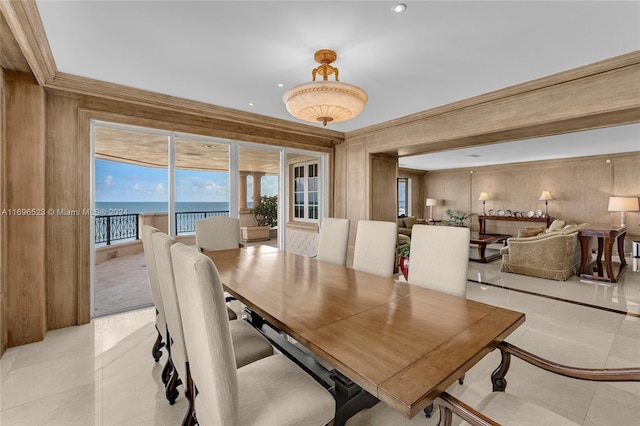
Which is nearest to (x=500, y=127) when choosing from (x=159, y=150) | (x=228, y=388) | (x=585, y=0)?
(x=585, y=0)

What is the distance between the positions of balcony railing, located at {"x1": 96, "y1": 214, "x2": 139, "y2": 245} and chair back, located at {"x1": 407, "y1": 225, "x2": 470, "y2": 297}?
3.75 m

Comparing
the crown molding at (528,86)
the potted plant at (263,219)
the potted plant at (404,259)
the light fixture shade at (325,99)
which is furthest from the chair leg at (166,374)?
the crown molding at (528,86)

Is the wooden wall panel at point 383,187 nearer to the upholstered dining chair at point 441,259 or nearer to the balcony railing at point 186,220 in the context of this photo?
the balcony railing at point 186,220

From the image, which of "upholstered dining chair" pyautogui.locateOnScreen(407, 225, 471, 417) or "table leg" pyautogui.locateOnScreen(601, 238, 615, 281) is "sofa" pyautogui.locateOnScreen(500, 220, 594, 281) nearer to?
"table leg" pyautogui.locateOnScreen(601, 238, 615, 281)

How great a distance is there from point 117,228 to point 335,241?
3413 millimetres

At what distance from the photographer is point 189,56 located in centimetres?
249

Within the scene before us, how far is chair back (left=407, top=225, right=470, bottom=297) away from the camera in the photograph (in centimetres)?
198

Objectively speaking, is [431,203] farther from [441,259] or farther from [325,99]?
[325,99]

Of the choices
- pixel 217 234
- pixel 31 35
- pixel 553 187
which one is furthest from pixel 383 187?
pixel 553 187

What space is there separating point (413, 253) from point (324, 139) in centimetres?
339

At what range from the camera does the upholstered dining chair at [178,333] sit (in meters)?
1.41

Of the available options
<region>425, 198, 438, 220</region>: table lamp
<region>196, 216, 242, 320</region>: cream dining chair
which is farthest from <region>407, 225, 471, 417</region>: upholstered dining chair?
<region>425, 198, 438, 220</region>: table lamp

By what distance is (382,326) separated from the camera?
1350mm

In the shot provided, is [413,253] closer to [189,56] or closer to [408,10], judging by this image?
[408,10]
